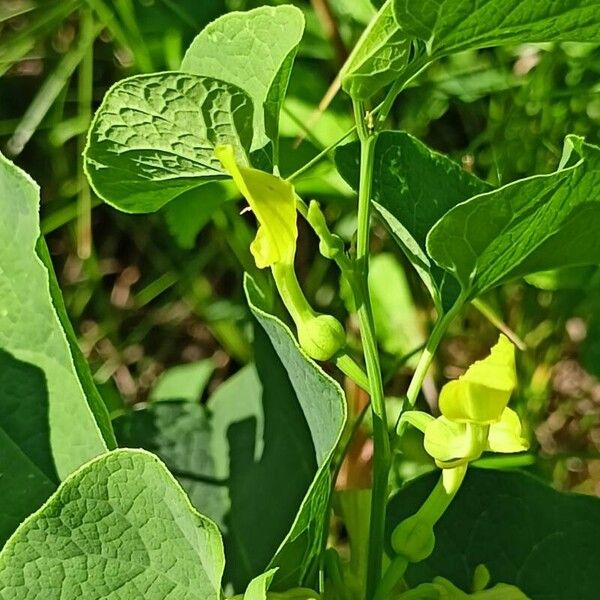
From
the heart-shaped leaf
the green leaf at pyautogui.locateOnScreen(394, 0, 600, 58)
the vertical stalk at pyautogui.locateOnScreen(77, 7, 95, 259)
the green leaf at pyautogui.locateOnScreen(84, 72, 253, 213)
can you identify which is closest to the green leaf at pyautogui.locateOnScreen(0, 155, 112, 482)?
the heart-shaped leaf

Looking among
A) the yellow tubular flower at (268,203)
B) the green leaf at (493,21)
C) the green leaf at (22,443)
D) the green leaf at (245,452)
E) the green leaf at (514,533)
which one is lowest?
the green leaf at (514,533)

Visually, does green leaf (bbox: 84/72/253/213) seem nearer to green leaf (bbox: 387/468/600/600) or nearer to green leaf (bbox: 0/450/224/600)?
green leaf (bbox: 0/450/224/600)

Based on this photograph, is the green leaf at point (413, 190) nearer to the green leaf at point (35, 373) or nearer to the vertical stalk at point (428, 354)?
the vertical stalk at point (428, 354)

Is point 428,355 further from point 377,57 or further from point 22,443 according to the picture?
point 22,443

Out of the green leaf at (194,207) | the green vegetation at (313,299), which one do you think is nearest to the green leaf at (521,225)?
the green vegetation at (313,299)

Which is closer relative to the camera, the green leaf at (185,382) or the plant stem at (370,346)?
the plant stem at (370,346)

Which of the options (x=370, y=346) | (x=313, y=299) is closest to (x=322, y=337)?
(x=370, y=346)
